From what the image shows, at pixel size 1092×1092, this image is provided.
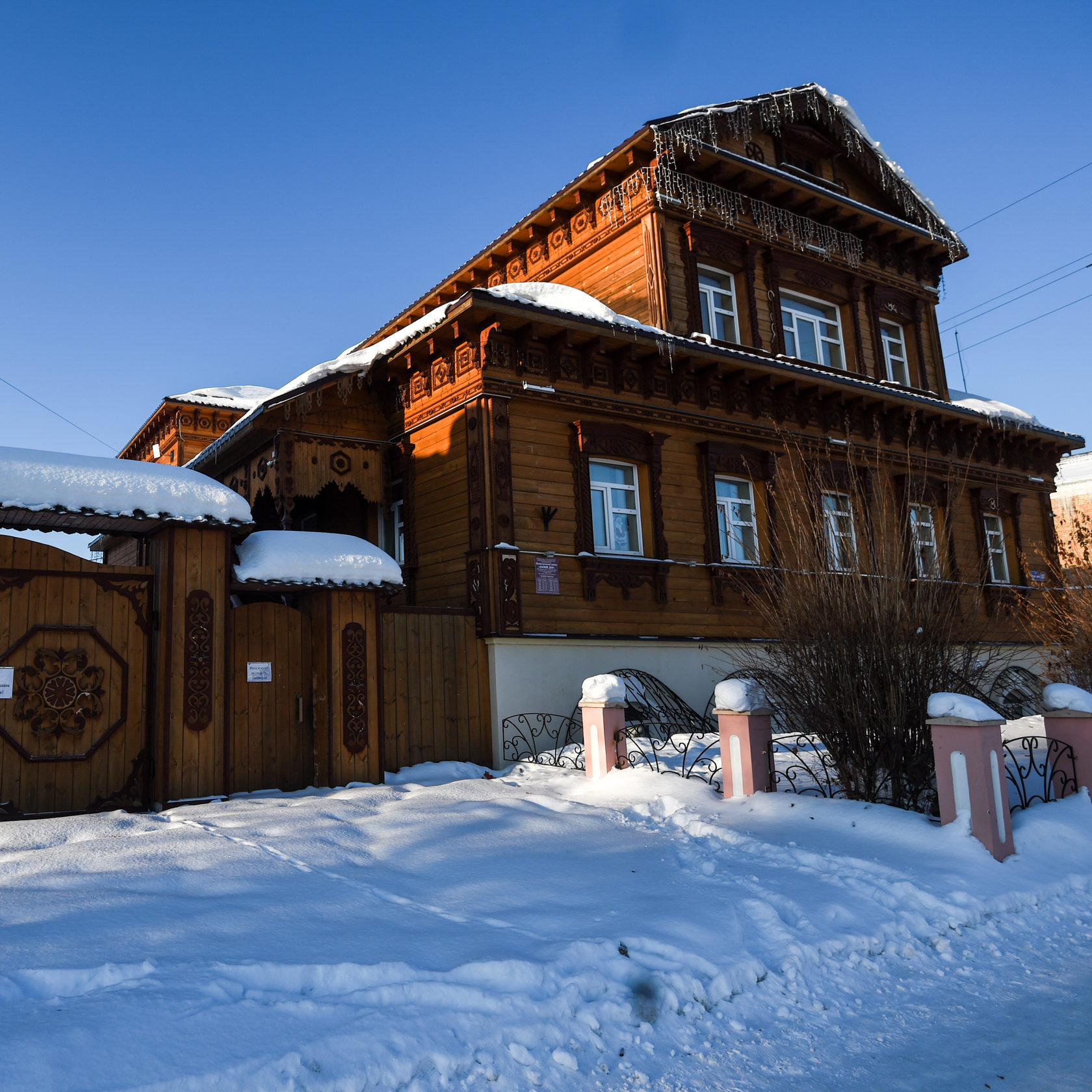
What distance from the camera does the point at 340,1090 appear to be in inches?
128

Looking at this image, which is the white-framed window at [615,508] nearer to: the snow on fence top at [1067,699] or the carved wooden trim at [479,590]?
the carved wooden trim at [479,590]

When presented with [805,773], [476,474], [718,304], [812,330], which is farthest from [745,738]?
[812,330]

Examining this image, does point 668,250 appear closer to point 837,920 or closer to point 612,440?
point 612,440

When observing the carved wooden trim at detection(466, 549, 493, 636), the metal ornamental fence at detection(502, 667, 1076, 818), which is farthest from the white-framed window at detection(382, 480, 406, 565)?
the metal ornamental fence at detection(502, 667, 1076, 818)

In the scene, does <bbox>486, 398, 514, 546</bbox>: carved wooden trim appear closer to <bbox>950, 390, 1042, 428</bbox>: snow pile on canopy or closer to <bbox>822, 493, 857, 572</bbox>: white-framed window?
<bbox>822, 493, 857, 572</bbox>: white-framed window

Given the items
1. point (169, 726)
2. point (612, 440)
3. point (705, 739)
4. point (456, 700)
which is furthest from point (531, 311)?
point (169, 726)

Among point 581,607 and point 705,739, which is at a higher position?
point 581,607

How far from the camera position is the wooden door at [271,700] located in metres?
9.20

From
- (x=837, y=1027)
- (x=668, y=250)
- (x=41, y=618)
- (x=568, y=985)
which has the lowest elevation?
(x=837, y=1027)

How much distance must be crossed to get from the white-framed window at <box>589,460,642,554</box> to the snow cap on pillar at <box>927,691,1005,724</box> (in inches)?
282

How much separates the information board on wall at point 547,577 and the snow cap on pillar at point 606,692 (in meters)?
3.07

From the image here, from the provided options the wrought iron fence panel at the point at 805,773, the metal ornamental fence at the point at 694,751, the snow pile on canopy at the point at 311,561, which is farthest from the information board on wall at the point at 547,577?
the wrought iron fence panel at the point at 805,773

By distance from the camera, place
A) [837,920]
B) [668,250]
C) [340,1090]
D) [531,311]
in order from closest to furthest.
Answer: [340,1090]
[837,920]
[531,311]
[668,250]

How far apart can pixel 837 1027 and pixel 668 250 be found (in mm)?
13336
